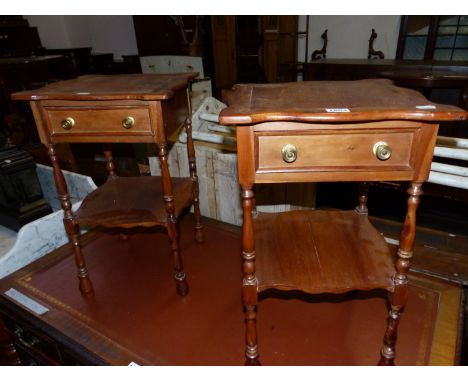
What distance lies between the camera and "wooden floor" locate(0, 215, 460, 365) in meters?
1.28

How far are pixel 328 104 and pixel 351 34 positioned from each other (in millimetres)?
5849

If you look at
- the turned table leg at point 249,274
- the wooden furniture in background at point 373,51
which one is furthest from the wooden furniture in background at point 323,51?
the turned table leg at point 249,274

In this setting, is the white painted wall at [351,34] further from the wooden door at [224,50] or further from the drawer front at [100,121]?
the drawer front at [100,121]

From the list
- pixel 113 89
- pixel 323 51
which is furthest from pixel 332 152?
pixel 323 51

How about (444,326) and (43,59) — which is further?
(43,59)

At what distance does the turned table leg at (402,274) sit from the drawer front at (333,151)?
0.37 ft

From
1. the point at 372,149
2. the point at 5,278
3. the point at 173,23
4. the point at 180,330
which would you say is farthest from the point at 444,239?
the point at 173,23

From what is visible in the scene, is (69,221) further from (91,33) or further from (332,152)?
(91,33)

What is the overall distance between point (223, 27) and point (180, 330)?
5534 mm

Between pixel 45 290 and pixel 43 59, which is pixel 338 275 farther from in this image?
pixel 43 59

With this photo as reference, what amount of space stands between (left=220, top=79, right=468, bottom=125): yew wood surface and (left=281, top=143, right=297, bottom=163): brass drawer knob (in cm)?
9

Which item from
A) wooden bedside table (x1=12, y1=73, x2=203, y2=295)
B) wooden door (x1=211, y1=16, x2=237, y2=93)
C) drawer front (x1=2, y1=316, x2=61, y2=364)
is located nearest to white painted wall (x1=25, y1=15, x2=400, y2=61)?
wooden door (x1=211, y1=16, x2=237, y2=93)

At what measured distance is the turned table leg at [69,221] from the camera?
139 centimetres

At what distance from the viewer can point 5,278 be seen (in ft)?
5.56
